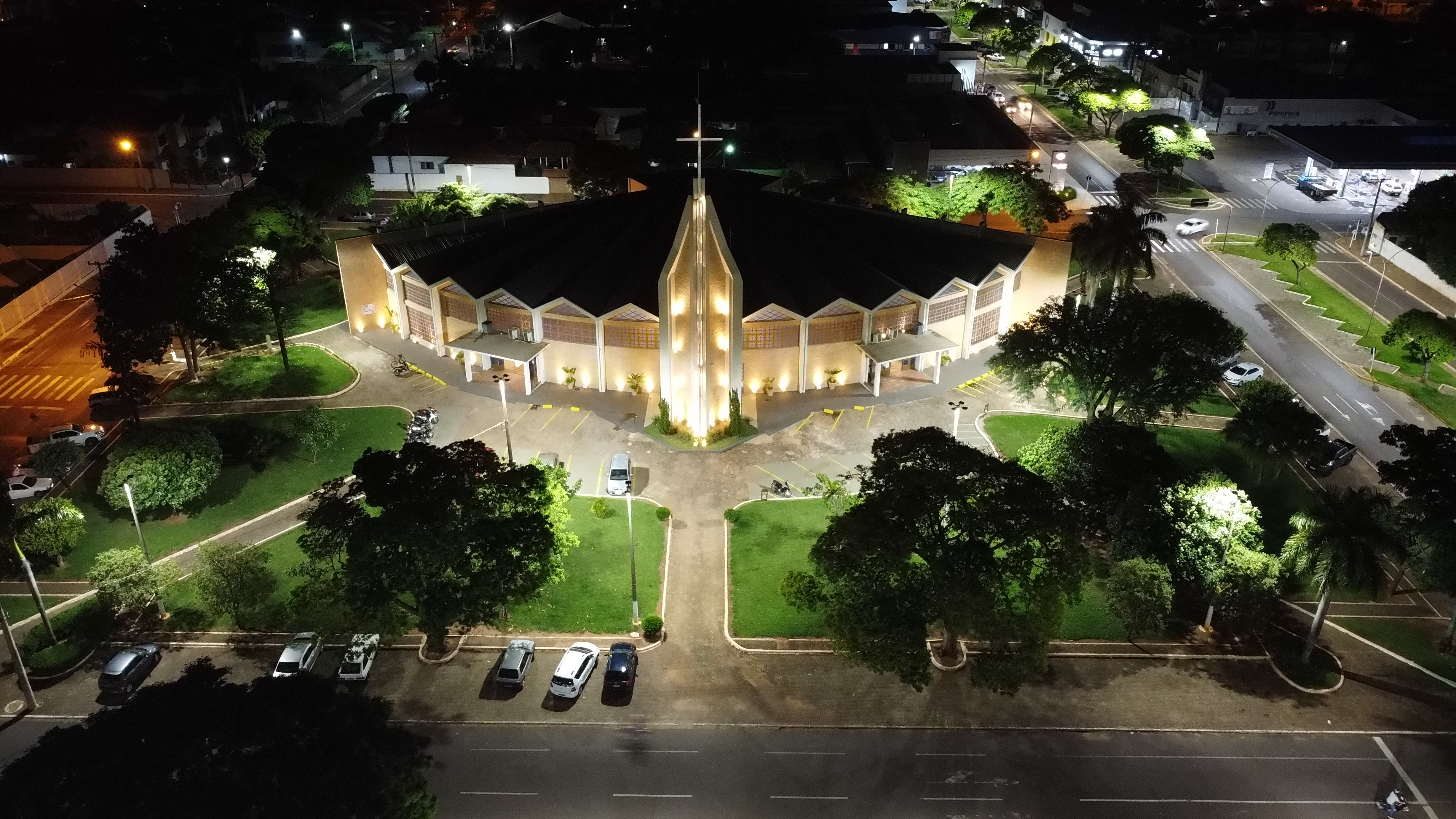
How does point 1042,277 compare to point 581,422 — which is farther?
point 1042,277

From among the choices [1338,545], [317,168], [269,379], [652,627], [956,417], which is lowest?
[652,627]

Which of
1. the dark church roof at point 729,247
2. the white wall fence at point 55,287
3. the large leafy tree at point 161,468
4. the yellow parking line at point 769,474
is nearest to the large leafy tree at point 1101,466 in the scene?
the yellow parking line at point 769,474

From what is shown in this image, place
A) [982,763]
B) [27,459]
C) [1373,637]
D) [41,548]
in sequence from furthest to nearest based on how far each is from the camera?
[27,459]
[41,548]
[1373,637]
[982,763]

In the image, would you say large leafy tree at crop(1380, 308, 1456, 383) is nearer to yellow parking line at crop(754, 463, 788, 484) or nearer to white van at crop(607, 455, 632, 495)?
yellow parking line at crop(754, 463, 788, 484)

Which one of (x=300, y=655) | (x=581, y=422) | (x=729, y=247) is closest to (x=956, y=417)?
(x=729, y=247)

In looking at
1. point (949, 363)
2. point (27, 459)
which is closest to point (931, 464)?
point (949, 363)

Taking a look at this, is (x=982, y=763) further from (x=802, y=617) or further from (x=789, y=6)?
(x=789, y=6)

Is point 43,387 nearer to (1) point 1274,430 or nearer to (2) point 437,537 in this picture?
(2) point 437,537
